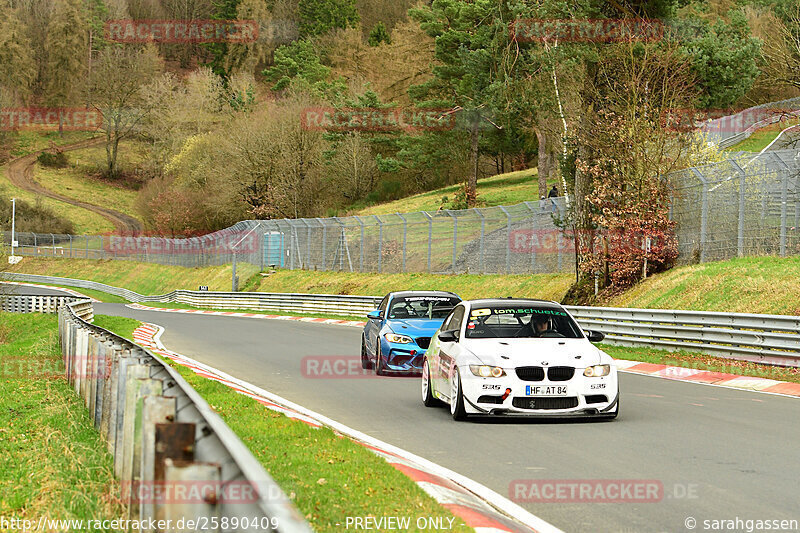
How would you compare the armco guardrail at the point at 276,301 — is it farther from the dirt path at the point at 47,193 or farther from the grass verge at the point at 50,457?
the dirt path at the point at 47,193

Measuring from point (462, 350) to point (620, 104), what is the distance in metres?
18.2

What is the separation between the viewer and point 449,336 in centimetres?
1239

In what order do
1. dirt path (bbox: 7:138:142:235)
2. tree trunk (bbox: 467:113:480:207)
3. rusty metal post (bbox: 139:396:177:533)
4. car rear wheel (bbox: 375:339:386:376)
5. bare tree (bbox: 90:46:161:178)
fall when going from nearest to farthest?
rusty metal post (bbox: 139:396:177:533) → car rear wheel (bbox: 375:339:386:376) → tree trunk (bbox: 467:113:480:207) → dirt path (bbox: 7:138:142:235) → bare tree (bbox: 90:46:161:178)

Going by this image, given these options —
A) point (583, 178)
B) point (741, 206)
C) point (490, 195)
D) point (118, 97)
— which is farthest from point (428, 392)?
point (118, 97)

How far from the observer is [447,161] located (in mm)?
79688

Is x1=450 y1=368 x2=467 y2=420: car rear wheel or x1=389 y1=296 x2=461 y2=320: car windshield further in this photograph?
x1=389 y1=296 x2=461 y2=320: car windshield

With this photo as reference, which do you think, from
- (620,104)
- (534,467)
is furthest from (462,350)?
(620,104)

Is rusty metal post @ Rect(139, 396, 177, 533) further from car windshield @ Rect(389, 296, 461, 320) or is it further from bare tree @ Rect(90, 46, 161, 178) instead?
bare tree @ Rect(90, 46, 161, 178)

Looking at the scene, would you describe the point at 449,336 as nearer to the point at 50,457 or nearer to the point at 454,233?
the point at 50,457

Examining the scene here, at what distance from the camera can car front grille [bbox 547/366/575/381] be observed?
1121 centimetres

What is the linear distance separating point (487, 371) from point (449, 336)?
127 cm

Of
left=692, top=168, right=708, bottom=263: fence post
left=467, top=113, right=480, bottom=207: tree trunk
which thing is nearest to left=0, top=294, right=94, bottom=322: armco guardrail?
left=692, top=168, right=708, bottom=263: fence post

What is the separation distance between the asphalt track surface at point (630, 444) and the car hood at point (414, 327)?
830 millimetres

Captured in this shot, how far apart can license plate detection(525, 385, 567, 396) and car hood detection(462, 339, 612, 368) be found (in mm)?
246
